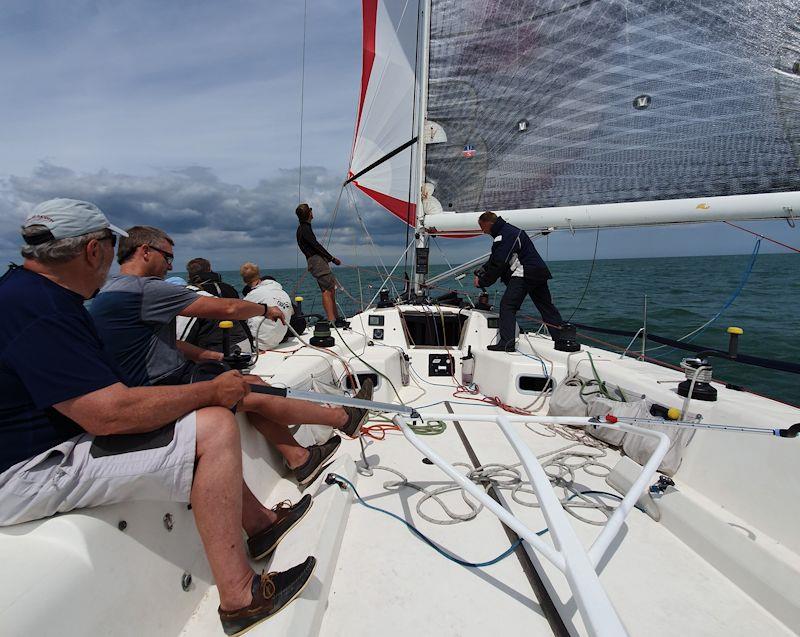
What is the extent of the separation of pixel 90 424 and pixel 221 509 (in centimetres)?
41

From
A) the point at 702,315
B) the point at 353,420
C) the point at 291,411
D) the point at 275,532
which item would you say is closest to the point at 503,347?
the point at 353,420

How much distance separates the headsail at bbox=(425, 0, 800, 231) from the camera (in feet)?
10.8

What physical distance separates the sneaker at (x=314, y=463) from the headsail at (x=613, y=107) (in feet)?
9.95

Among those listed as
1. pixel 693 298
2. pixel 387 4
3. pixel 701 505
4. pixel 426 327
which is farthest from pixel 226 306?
pixel 693 298

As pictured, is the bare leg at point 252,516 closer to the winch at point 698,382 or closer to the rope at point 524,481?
the rope at point 524,481

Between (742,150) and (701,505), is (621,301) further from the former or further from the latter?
(701,505)

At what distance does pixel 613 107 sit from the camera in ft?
12.9

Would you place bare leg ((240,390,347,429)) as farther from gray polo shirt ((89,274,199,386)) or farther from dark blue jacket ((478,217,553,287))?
dark blue jacket ((478,217,553,287))

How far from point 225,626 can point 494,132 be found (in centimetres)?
472

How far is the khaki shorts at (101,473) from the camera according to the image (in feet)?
3.12

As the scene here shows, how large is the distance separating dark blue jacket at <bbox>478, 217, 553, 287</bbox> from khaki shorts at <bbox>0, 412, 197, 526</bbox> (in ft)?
10.2

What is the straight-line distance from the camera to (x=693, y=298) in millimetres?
13773

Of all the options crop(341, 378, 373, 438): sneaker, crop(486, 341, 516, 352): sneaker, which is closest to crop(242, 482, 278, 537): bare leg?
crop(341, 378, 373, 438): sneaker

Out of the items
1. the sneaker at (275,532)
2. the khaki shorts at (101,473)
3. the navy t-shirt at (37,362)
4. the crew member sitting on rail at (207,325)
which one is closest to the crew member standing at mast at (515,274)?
the crew member sitting on rail at (207,325)
